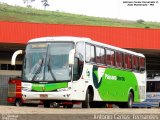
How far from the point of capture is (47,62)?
2006 centimetres

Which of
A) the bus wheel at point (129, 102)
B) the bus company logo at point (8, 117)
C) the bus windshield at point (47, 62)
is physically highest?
the bus windshield at point (47, 62)

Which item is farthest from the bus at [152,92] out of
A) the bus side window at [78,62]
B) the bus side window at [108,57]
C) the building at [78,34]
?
the bus side window at [78,62]

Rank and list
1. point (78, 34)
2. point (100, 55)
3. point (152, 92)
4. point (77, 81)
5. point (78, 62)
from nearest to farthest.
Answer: point (77, 81) → point (78, 62) → point (100, 55) → point (152, 92) → point (78, 34)

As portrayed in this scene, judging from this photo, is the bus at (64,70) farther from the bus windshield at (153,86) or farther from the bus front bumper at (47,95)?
the bus windshield at (153,86)

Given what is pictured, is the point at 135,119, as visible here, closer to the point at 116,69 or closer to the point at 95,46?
the point at 95,46

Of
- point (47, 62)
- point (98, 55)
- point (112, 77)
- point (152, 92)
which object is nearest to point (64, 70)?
point (47, 62)

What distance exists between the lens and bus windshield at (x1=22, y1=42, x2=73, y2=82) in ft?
64.9

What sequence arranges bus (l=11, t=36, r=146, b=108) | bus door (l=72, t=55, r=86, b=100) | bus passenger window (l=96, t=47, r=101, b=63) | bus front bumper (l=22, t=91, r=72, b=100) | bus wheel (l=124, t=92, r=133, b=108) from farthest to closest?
bus wheel (l=124, t=92, r=133, b=108)
bus passenger window (l=96, t=47, r=101, b=63)
bus door (l=72, t=55, r=86, b=100)
bus (l=11, t=36, r=146, b=108)
bus front bumper (l=22, t=91, r=72, b=100)

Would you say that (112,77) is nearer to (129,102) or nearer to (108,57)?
(108,57)

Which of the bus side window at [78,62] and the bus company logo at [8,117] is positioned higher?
the bus side window at [78,62]

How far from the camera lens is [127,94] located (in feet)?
86.9

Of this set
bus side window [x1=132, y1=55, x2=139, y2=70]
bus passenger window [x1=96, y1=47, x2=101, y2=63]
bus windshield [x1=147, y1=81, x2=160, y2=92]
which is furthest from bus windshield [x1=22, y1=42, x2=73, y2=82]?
bus windshield [x1=147, y1=81, x2=160, y2=92]

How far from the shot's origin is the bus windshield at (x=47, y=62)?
19.8 m

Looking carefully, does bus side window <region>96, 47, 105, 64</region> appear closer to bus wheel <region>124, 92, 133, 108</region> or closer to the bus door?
the bus door
